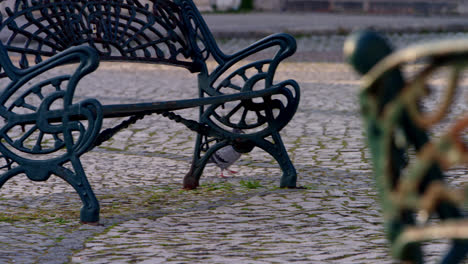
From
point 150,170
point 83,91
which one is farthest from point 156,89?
point 150,170

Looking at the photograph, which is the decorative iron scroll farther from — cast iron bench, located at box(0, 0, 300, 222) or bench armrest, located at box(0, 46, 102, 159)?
bench armrest, located at box(0, 46, 102, 159)

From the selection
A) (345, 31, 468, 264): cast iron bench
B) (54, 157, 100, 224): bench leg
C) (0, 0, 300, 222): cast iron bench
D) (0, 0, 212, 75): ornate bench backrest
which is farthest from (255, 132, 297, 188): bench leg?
(345, 31, 468, 264): cast iron bench

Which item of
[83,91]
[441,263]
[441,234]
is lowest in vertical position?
[83,91]

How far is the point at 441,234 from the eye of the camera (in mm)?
1276

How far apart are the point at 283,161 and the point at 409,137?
344 centimetres

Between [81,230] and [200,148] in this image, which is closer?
[81,230]

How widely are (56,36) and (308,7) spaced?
106 feet

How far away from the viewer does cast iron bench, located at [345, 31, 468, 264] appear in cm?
127

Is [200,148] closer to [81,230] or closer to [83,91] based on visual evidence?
[81,230]

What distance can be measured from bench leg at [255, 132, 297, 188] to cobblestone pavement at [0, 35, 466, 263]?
0.07 m

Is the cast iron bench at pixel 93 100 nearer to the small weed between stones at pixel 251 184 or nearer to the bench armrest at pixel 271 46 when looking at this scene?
the bench armrest at pixel 271 46

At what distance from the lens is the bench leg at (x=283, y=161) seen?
4.92 metres

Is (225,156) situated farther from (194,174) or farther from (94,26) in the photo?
(94,26)

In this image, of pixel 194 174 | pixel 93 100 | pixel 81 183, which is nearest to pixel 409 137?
pixel 93 100
